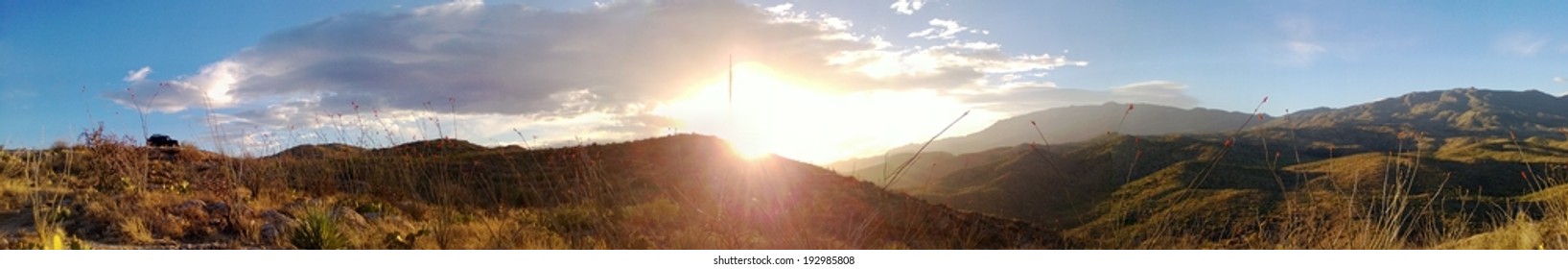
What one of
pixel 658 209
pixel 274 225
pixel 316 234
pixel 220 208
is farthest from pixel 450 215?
pixel 658 209

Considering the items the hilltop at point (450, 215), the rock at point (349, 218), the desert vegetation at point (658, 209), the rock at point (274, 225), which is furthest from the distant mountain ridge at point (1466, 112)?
the rock at point (274, 225)

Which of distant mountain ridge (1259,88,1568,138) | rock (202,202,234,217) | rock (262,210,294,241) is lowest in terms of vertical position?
rock (262,210,294,241)

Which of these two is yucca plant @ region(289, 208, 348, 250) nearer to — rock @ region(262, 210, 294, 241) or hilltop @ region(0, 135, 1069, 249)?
hilltop @ region(0, 135, 1069, 249)

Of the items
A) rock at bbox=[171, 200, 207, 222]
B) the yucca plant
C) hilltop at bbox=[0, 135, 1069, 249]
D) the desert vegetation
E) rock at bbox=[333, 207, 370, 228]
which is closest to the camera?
the yucca plant

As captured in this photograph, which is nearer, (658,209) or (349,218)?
(349,218)

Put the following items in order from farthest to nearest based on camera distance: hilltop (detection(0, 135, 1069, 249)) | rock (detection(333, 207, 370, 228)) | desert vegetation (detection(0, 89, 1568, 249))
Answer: rock (detection(333, 207, 370, 228)) < hilltop (detection(0, 135, 1069, 249)) < desert vegetation (detection(0, 89, 1568, 249))

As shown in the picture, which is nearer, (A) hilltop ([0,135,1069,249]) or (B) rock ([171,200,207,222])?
(A) hilltop ([0,135,1069,249])

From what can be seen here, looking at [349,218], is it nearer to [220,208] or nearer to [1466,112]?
[220,208]

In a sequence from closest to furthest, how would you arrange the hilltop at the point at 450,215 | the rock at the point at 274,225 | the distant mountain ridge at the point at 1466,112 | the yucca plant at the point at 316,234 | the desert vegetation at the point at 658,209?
the yucca plant at the point at 316,234 < the desert vegetation at the point at 658,209 < the hilltop at the point at 450,215 < the rock at the point at 274,225 < the distant mountain ridge at the point at 1466,112

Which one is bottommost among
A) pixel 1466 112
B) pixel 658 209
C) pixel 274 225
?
pixel 658 209

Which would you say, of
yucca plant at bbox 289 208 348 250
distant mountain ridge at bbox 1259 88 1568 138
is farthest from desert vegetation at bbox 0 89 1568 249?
distant mountain ridge at bbox 1259 88 1568 138

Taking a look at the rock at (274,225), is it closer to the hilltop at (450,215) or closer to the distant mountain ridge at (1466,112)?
the hilltop at (450,215)
